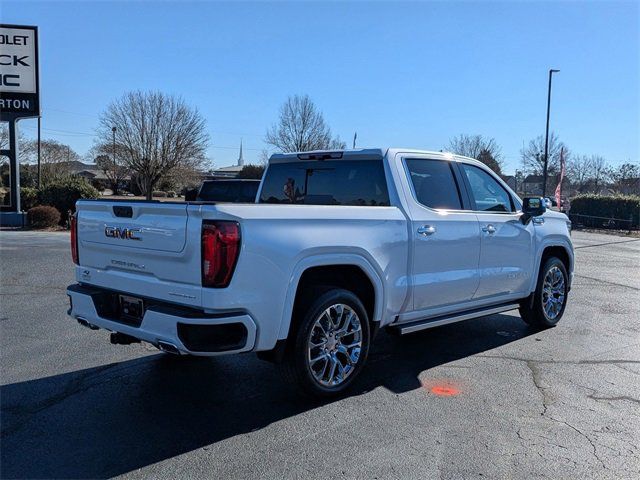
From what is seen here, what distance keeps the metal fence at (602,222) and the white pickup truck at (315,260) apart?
2711 centimetres

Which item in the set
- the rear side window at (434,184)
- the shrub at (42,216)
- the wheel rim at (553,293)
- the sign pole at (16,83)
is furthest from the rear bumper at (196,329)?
the sign pole at (16,83)

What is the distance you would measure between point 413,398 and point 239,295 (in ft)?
5.78

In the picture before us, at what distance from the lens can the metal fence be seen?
29641 millimetres

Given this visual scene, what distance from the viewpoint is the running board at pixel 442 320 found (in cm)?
495

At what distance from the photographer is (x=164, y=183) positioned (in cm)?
4412

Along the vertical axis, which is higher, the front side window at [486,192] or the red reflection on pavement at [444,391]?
the front side window at [486,192]

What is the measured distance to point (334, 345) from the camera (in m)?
4.39

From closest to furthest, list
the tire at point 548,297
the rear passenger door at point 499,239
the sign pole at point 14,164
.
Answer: the rear passenger door at point 499,239
the tire at point 548,297
the sign pole at point 14,164

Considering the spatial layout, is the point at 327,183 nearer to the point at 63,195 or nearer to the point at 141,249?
the point at 141,249

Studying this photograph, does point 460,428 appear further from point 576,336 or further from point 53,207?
point 53,207

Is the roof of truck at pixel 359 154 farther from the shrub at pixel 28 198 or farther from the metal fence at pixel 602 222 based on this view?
the metal fence at pixel 602 222

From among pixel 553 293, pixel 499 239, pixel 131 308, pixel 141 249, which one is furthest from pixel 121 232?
pixel 553 293

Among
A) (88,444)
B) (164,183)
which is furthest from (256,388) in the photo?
(164,183)

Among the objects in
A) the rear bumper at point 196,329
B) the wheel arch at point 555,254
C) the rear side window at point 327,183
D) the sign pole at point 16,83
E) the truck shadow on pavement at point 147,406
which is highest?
the sign pole at point 16,83
